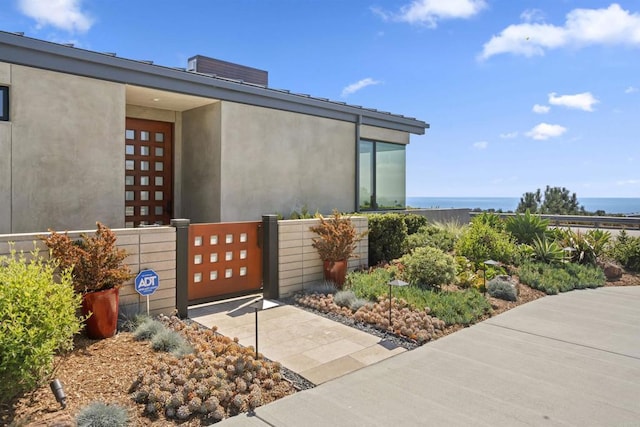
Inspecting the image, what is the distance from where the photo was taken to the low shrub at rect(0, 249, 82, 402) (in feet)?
9.33

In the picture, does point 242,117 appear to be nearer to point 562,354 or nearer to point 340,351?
point 340,351

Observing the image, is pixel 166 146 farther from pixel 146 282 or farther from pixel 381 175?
pixel 381 175

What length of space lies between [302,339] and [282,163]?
6.20 metres

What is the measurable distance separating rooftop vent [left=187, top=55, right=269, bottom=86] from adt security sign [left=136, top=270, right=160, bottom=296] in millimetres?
10146

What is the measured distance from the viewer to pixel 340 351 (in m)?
4.75

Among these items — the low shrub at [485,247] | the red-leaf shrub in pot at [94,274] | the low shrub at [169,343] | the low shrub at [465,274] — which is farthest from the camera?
the low shrub at [485,247]

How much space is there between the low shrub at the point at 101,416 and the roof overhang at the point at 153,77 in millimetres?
6238

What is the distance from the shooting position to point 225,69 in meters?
15.4

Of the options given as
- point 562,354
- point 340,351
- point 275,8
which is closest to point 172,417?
point 340,351

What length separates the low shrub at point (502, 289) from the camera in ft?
23.5

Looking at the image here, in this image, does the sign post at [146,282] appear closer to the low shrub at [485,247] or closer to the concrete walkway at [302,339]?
the concrete walkway at [302,339]

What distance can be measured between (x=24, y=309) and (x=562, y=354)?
17.4 feet

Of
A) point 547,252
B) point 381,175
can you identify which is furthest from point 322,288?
point 381,175

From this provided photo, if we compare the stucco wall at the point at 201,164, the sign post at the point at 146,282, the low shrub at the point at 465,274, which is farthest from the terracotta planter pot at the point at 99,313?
the low shrub at the point at 465,274
